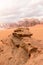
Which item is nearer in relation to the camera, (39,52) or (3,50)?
(39,52)

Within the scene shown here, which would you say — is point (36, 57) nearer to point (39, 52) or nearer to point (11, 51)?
Result: point (39, 52)

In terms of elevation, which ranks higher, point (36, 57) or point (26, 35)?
point (26, 35)

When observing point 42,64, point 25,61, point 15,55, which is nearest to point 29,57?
point 25,61

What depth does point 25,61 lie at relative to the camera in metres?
3.32

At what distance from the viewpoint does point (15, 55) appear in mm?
3578

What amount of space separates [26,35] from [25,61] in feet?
2.94

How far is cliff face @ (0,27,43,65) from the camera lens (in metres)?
3.23

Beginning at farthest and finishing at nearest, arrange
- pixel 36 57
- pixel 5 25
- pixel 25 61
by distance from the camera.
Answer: pixel 5 25
pixel 25 61
pixel 36 57

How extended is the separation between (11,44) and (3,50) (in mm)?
233

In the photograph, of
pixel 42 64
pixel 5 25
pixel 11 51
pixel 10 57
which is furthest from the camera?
pixel 5 25

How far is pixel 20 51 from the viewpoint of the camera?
141 inches

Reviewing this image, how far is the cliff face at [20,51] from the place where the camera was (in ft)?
10.6

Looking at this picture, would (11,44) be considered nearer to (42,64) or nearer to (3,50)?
(3,50)

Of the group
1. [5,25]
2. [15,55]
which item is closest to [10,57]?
[15,55]
